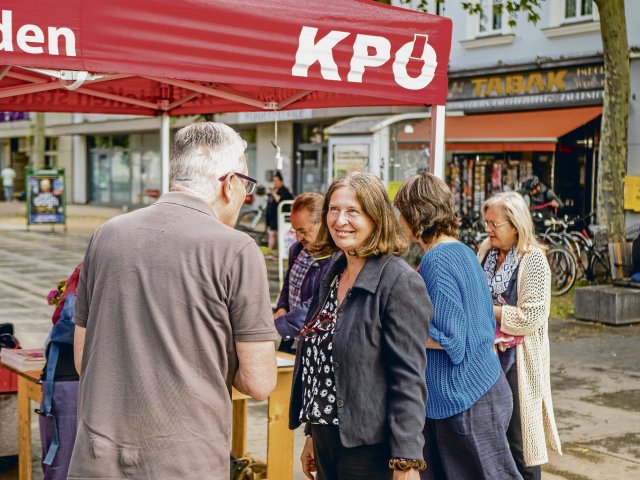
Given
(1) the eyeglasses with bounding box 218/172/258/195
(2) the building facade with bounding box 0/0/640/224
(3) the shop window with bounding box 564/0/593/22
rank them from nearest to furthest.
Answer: (1) the eyeglasses with bounding box 218/172/258/195
(2) the building facade with bounding box 0/0/640/224
(3) the shop window with bounding box 564/0/593/22

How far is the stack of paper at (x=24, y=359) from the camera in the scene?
14.7 ft

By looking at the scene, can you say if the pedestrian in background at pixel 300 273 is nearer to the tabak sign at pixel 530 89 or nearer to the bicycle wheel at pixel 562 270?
the bicycle wheel at pixel 562 270

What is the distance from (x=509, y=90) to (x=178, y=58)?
15812mm

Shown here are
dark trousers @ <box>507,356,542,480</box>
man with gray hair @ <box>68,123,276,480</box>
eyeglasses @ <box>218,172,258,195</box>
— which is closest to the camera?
man with gray hair @ <box>68,123,276,480</box>

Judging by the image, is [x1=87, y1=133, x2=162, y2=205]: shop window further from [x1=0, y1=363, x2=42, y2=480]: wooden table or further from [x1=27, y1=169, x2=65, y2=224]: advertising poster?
[x1=0, y1=363, x2=42, y2=480]: wooden table

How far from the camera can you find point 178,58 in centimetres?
396

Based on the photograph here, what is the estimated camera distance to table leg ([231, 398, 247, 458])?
16.7 ft

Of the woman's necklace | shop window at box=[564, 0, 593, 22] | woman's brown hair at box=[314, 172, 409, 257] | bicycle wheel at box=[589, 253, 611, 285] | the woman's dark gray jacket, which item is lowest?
bicycle wheel at box=[589, 253, 611, 285]

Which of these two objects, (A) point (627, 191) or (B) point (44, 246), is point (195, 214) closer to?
(A) point (627, 191)

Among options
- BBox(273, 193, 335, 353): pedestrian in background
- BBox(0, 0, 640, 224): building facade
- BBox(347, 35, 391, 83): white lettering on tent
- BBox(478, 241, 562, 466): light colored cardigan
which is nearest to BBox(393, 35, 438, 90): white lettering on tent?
BBox(347, 35, 391, 83): white lettering on tent

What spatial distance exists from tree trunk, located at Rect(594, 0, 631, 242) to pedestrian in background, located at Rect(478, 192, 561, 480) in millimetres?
8629

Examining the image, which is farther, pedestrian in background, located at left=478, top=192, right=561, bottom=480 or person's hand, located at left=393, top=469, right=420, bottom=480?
pedestrian in background, located at left=478, top=192, right=561, bottom=480

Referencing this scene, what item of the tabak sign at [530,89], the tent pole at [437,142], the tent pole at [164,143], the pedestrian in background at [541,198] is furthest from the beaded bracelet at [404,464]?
the tabak sign at [530,89]

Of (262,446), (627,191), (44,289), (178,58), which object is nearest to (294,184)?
(627,191)
